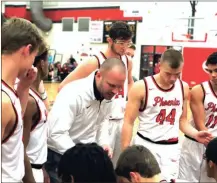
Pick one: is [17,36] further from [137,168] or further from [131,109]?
[131,109]

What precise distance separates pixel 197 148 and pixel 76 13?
14.4 metres

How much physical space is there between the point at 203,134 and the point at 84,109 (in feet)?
3.47

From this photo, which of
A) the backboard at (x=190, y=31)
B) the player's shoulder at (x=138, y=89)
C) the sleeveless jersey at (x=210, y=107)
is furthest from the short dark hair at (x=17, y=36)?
the backboard at (x=190, y=31)

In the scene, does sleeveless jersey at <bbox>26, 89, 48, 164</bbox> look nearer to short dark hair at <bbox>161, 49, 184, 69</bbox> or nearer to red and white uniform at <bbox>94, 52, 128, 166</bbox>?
short dark hair at <bbox>161, 49, 184, 69</bbox>

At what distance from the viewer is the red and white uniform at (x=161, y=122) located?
10.2 feet

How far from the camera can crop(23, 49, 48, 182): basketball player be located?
83.4 inches

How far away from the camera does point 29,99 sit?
83.7 inches

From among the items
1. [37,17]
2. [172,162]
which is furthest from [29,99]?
[37,17]

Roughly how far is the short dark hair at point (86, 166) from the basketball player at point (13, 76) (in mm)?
328

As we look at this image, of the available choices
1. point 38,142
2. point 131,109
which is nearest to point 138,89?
point 131,109

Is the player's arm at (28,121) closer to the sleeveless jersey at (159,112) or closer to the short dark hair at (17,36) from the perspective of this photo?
the short dark hair at (17,36)

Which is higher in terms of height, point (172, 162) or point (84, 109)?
point (84, 109)

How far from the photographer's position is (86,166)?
145cm

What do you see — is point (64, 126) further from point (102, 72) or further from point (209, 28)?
point (209, 28)
